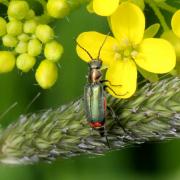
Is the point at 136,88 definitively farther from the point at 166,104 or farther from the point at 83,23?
the point at 83,23

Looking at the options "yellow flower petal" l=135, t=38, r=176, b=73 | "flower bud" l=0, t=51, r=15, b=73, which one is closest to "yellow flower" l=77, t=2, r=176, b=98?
"yellow flower petal" l=135, t=38, r=176, b=73

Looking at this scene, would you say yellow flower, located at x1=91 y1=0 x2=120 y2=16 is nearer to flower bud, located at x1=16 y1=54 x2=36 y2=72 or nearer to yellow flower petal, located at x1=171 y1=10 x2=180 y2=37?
yellow flower petal, located at x1=171 y1=10 x2=180 y2=37

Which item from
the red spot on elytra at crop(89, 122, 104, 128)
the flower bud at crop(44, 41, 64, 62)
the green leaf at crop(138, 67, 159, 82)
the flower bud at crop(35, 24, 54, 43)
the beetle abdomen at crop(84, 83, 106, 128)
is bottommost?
the red spot on elytra at crop(89, 122, 104, 128)

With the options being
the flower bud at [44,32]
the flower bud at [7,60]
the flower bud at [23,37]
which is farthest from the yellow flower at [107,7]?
the flower bud at [7,60]

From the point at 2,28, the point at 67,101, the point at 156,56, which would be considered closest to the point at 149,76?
the point at 156,56

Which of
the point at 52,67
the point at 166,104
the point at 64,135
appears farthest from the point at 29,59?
the point at 166,104

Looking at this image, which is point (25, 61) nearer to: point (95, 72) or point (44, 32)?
point (44, 32)
